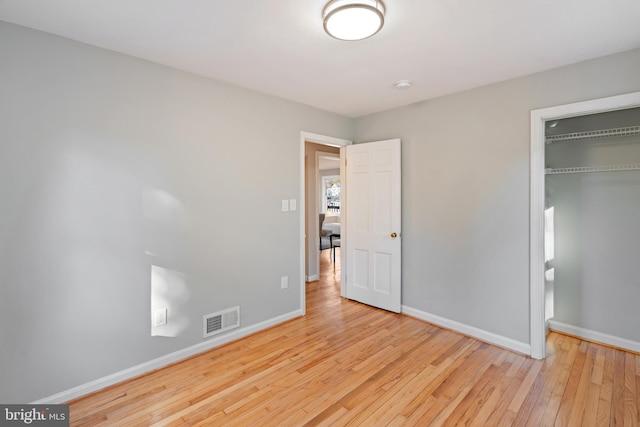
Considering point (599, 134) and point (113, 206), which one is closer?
point (113, 206)

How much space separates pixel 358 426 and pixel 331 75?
2.59m

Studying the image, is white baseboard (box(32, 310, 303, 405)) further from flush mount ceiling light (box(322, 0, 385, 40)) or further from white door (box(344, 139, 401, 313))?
flush mount ceiling light (box(322, 0, 385, 40))

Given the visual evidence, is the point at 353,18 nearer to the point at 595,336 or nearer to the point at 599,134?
the point at 599,134

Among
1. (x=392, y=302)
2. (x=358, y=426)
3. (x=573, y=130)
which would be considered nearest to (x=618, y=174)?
(x=573, y=130)

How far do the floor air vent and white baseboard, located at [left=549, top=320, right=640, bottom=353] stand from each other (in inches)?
125

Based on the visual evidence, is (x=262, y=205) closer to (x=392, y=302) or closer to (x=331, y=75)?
(x=331, y=75)

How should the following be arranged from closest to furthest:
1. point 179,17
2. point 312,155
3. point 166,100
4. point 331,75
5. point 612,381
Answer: point 179,17 < point 612,381 < point 166,100 < point 331,75 < point 312,155

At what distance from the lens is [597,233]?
288 centimetres

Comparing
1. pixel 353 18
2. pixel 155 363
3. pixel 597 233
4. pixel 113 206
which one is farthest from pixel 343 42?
pixel 597 233

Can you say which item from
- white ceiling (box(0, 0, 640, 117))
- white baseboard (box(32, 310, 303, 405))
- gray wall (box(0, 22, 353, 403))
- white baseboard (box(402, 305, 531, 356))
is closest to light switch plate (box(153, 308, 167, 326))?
gray wall (box(0, 22, 353, 403))

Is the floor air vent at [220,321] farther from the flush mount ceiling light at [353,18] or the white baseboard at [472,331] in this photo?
the flush mount ceiling light at [353,18]

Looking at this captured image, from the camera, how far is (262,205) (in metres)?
3.14

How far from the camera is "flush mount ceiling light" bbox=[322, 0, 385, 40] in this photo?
64.6 inches

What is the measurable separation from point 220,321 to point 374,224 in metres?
2.02
